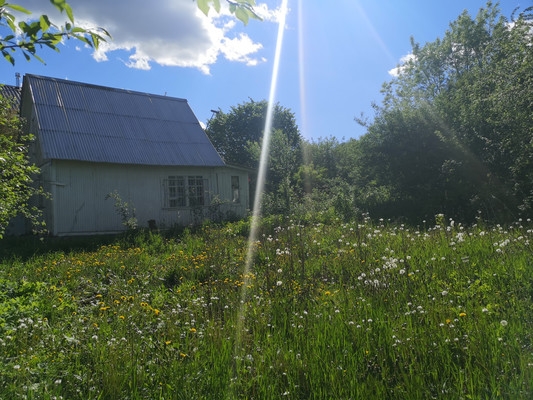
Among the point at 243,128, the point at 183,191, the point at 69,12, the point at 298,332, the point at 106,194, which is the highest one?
the point at 243,128

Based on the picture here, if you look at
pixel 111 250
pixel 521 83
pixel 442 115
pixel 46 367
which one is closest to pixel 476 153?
pixel 442 115

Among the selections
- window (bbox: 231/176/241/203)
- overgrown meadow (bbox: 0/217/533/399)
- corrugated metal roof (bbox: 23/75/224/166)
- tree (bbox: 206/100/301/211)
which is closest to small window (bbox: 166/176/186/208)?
corrugated metal roof (bbox: 23/75/224/166)

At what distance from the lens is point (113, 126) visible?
1873 centimetres

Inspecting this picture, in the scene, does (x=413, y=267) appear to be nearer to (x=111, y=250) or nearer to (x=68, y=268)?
(x=68, y=268)

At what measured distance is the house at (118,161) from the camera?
16.4 meters

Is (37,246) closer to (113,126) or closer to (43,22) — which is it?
(113,126)

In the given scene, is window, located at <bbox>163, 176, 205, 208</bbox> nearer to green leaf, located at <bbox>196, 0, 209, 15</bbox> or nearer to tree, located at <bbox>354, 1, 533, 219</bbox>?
tree, located at <bbox>354, 1, 533, 219</bbox>

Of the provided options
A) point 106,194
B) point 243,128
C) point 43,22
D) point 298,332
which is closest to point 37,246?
point 106,194

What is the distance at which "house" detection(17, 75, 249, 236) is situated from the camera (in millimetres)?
16438

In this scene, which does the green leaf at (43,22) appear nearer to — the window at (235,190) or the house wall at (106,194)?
the house wall at (106,194)

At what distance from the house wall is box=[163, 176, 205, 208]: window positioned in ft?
0.58

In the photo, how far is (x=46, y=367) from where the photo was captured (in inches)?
131

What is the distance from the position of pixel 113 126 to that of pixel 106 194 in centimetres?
328

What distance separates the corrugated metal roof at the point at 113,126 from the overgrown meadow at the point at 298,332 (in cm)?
1135
